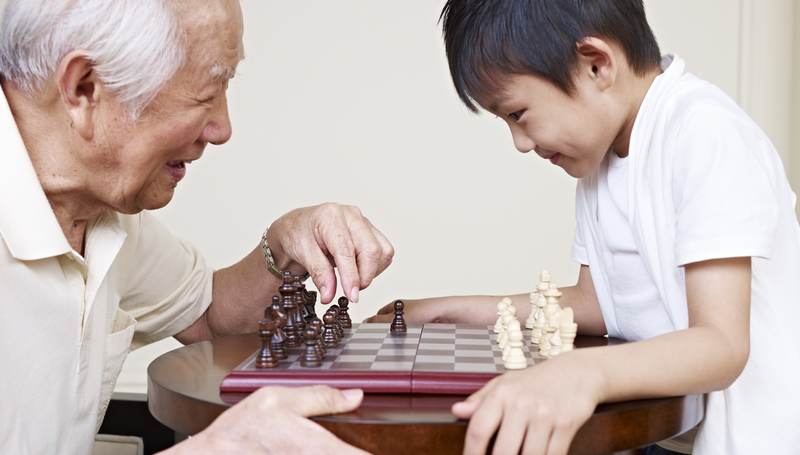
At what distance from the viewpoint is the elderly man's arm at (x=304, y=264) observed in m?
1.45

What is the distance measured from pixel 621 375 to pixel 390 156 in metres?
2.38

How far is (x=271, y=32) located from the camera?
3.23m

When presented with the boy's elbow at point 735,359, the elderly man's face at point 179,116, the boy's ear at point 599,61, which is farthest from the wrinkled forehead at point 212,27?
the boy's elbow at point 735,359

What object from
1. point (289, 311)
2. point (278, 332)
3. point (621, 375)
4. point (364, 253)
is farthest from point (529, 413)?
point (364, 253)

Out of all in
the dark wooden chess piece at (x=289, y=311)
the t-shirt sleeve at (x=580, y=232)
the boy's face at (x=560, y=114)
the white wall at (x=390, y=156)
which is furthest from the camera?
the white wall at (x=390, y=156)

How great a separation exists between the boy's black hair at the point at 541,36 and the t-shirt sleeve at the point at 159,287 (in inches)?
37.6

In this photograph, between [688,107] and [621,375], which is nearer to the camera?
[621,375]

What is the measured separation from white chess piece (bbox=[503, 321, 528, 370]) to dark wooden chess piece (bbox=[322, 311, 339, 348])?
0.35 meters

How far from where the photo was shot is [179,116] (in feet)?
4.29

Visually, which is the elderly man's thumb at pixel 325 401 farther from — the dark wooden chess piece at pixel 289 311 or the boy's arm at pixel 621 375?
the dark wooden chess piece at pixel 289 311

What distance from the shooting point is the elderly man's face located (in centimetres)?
127

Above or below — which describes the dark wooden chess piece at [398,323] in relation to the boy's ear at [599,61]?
below

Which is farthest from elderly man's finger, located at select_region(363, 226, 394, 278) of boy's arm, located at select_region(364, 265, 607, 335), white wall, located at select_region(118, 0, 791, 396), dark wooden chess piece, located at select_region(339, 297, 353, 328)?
white wall, located at select_region(118, 0, 791, 396)

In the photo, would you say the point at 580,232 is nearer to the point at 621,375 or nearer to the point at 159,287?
the point at 621,375
